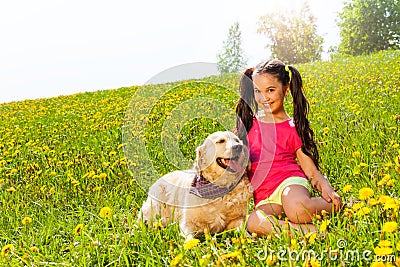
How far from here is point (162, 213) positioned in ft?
12.0

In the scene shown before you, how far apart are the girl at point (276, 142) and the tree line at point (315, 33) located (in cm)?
3161

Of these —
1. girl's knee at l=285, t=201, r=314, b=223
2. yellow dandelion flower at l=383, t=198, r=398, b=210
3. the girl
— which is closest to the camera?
yellow dandelion flower at l=383, t=198, r=398, b=210

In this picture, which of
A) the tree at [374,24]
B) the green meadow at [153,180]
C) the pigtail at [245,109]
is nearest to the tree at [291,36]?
the tree at [374,24]

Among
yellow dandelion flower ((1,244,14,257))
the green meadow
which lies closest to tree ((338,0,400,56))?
the green meadow

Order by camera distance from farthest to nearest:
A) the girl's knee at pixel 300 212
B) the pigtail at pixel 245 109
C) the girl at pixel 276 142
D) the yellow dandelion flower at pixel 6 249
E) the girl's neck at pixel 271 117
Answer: the pigtail at pixel 245 109
the girl's neck at pixel 271 117
the girl at pixel 276 142
the girl's knee at pixel 300 212
the yellow dandelion flower at pixel 6 249

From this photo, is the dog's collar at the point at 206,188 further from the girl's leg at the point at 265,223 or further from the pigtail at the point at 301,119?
the pigtail at the point at 301,119

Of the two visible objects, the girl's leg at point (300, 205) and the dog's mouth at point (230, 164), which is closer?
the girl's leg at point (300, 205)

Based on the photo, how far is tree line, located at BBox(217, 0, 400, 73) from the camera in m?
41.5

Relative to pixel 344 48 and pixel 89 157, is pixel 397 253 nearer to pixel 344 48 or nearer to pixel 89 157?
pixel 89 157

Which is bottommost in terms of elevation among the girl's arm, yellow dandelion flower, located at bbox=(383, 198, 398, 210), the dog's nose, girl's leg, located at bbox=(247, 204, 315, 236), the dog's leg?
the dog's leg

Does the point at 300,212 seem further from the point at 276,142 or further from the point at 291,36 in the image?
the point at 291,36

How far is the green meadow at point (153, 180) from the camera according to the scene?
2344mm

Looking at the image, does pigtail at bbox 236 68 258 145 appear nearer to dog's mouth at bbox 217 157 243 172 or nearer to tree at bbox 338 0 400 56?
dog's mouth at bbox 217 157 243 172
